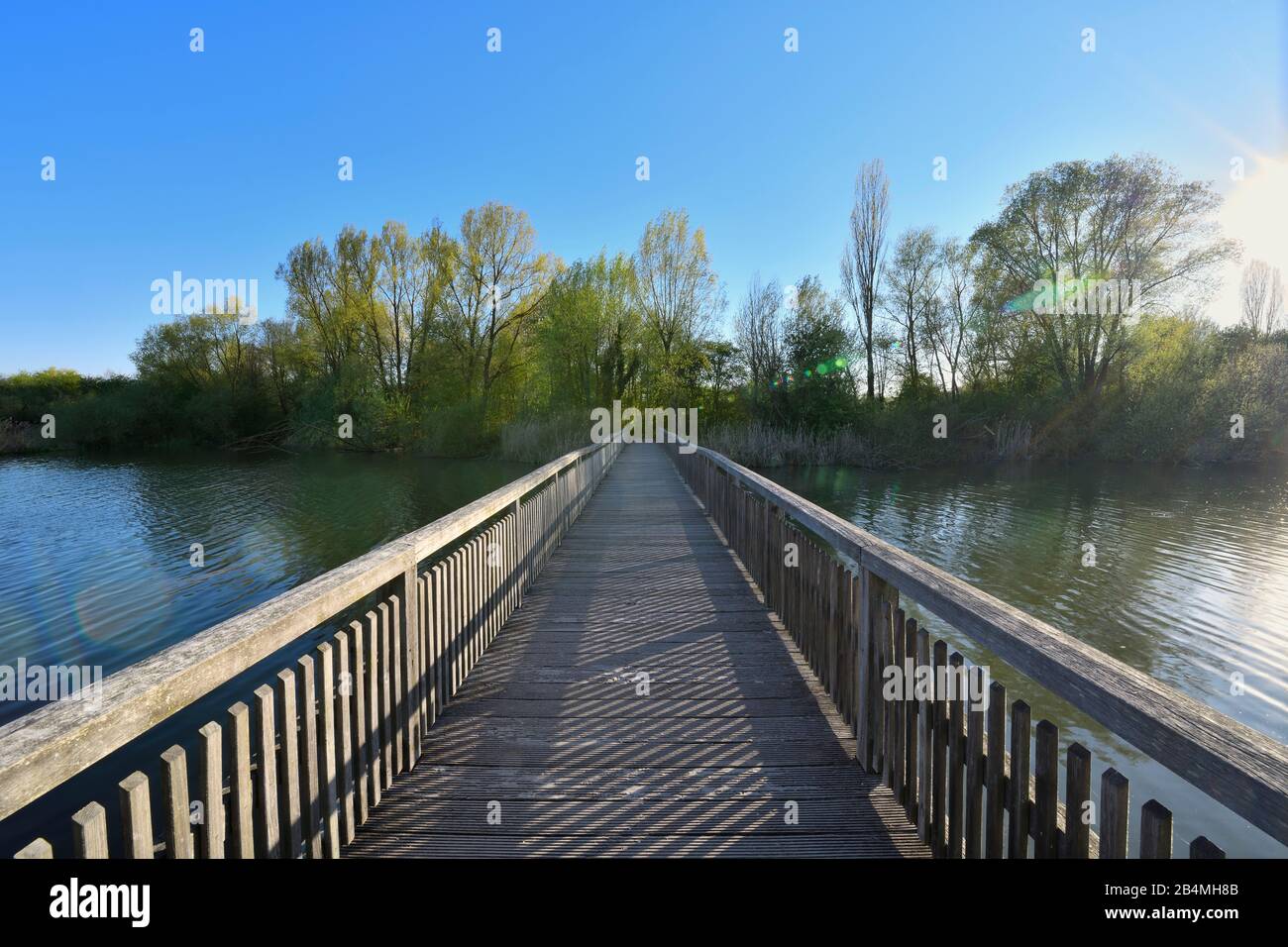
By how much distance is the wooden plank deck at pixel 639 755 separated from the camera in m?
2.29

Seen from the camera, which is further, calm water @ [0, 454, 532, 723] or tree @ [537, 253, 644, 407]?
tree @ [537, 253, 644, 407]

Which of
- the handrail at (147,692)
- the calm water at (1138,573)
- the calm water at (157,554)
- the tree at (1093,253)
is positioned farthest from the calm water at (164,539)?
the tree at (1093,253)

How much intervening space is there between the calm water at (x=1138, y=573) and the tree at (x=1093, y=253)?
29.6 ft

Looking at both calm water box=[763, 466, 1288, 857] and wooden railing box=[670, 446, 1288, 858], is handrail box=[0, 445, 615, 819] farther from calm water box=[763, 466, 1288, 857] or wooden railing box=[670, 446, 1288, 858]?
calm water box=[763, 466, 1288, 857]

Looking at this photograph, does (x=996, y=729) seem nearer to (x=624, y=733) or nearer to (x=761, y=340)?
(x=624, y=733)

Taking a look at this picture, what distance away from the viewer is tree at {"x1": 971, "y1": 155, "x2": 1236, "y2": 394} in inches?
1059

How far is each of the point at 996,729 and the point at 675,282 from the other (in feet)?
110

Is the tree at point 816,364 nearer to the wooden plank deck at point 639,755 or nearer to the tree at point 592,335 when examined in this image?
the tree at point 592,335

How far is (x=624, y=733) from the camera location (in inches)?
122

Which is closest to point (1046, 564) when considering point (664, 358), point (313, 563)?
point (313, 563)

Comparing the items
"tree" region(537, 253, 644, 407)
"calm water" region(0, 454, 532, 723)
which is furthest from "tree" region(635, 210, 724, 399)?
"calm water" region(0, 454, 532, 723)

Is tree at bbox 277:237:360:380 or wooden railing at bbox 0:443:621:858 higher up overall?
tree at bbox 277:237:360:380

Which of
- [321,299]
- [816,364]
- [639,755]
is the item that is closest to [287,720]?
[639,755]
